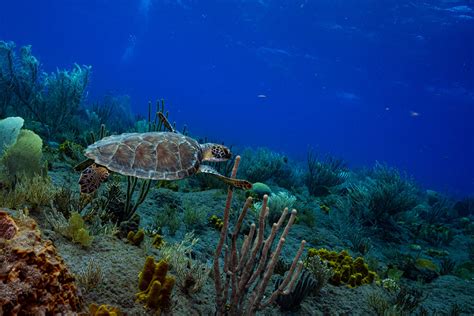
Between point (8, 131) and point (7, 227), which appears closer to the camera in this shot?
point (7, 227)

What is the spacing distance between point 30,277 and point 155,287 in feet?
3.60

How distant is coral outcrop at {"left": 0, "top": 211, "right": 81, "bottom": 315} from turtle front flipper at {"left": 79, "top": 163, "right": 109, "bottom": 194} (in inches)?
44.6

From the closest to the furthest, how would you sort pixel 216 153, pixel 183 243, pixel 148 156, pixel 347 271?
pixel 148 156, pixel 183 243, pixel 216 153, pixel 347 271

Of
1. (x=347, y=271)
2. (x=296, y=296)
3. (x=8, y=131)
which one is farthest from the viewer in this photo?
(x=8, y=131)

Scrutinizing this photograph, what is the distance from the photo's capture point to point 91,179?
352cm

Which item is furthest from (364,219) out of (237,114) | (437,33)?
(237,114)

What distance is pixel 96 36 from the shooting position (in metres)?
106

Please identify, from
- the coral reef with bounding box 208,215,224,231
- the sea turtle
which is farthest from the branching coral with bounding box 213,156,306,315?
the coral reef with bounding box 208,215,224,231

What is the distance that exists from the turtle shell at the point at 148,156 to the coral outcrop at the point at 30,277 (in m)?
1.52

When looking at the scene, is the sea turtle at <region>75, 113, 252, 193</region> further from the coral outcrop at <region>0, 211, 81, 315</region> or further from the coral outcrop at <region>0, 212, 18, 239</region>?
the coral outcrop at <region>0, 211, 81, 315</region>

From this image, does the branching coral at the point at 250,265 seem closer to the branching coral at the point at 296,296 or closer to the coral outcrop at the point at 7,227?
the branching coral at the point at 296,296

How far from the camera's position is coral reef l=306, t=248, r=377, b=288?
15.5 ft

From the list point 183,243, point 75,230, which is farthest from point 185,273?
point 75,230

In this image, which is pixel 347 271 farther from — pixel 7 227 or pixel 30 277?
pixel 7 227
